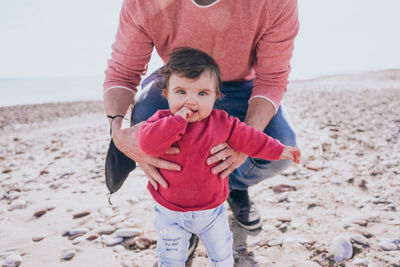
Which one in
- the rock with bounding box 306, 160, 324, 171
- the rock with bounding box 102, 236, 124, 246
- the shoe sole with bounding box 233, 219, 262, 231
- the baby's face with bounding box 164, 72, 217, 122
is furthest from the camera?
the rock with bounding box 306, 160, 324, 171

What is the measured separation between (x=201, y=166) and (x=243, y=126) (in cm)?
34

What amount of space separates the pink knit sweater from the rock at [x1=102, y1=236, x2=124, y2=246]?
49.2 inches

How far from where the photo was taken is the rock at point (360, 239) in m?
2.27

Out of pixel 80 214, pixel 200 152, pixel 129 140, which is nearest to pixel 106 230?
pixel 80 214

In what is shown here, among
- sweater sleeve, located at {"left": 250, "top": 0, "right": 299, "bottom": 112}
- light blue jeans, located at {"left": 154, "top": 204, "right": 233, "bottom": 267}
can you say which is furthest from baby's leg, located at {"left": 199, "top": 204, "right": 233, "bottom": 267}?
sweater sleeve, located at {"left": 250, "top": 0, "right": 299, "bottom": 112}

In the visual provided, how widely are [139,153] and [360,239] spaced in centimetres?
179

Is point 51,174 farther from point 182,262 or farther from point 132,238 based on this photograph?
point 182,262

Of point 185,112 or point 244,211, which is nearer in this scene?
point 185,112

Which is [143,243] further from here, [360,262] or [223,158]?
[360,262]

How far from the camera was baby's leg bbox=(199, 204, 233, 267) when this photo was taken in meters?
1.81

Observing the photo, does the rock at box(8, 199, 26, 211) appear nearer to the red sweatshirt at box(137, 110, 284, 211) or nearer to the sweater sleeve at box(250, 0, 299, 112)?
the red sweatshirt at box(137, 110, 284, 211)

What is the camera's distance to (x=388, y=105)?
7.02 metres

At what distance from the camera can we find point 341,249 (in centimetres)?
221

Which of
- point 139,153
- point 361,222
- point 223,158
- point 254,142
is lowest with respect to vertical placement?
point 361,222
